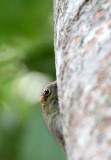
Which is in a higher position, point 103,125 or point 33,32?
point 103,125

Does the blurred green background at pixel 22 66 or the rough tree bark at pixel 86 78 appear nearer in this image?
the rough tree bark at pixel 86 78

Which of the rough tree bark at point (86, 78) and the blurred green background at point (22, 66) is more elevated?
the rough tree bark at point (86, 78)

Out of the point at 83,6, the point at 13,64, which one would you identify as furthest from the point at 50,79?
the point at 83,6

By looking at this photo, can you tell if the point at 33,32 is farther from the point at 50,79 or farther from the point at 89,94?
the point at 89,94

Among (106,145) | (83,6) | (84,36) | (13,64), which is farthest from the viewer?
(13,64)

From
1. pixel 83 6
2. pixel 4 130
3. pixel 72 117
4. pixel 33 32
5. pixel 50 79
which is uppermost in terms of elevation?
pixel 83 6
